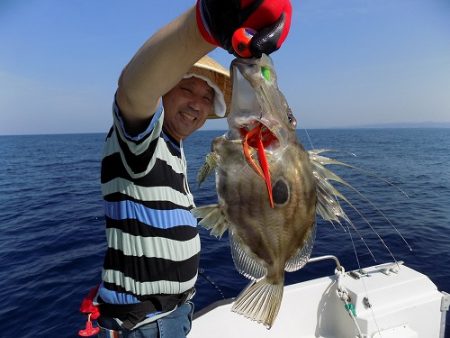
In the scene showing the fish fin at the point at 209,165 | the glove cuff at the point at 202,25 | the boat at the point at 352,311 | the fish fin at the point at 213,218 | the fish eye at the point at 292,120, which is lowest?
the boat at the point at 352,311

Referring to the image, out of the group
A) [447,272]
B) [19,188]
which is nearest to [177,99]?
[447,272]

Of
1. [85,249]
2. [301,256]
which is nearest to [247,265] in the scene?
[301,256]

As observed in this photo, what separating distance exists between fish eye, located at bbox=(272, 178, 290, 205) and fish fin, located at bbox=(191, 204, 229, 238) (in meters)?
0.36

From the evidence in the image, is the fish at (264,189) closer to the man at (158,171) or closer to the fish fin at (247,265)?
the fish fin at (247,265)

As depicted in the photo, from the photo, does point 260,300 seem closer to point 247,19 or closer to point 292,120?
point 292,120

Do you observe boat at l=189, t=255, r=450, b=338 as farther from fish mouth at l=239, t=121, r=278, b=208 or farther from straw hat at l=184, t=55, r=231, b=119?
fish mouth at l=239, t=121, r=278, b=208

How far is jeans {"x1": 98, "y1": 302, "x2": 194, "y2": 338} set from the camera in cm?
253

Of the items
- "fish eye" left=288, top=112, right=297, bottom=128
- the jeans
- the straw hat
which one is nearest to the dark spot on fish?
"fish eye" left=288, top=112, right=297, bottom=128

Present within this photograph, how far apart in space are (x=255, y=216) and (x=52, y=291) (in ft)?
27.2

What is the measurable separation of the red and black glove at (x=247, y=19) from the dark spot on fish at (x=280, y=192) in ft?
2.46

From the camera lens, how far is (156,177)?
2.41 meters

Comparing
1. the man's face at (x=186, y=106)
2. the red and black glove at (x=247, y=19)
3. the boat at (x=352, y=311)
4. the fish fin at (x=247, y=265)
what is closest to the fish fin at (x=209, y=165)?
the fish fin at (x=247, y=265)

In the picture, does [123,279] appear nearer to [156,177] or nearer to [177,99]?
[156,177]

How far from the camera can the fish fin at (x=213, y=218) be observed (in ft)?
6.61
